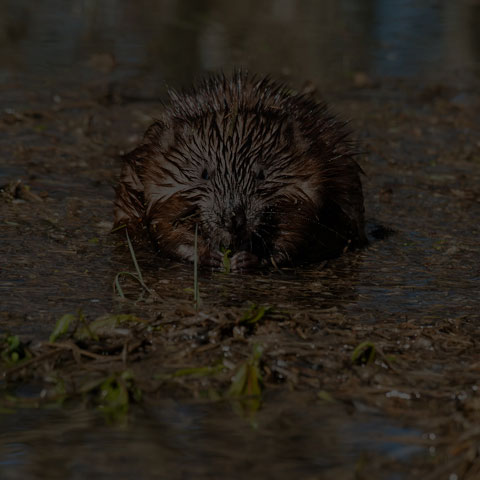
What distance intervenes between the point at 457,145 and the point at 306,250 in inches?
177

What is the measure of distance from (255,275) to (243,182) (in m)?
0.57

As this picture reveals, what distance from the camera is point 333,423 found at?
401cm

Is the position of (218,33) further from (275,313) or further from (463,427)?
(463,427)

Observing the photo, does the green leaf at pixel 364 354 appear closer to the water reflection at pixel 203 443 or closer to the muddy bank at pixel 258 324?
the muddy bank at pixel 258 324

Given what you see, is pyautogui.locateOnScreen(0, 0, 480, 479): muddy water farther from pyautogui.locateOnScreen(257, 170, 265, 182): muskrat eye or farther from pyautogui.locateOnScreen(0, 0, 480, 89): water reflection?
pyautogui.locateOnScreen(257, 170, 265, 182): muskrat eye

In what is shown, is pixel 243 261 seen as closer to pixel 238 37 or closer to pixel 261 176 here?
pixel 261 176

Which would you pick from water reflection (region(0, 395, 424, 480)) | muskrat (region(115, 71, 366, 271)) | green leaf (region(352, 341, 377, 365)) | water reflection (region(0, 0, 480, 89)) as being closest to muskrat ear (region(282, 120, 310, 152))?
muskrat (region(115, 71, 366, 271))

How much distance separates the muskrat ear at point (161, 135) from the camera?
6660 millimetres

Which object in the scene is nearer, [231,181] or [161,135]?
[231,181]

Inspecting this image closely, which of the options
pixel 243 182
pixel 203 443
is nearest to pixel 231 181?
pixel 243 182

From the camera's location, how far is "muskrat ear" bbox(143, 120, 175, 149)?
21.9ft

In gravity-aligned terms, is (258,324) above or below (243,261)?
below

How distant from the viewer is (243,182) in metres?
6.20

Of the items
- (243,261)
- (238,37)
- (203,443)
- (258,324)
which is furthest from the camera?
(238,37)
